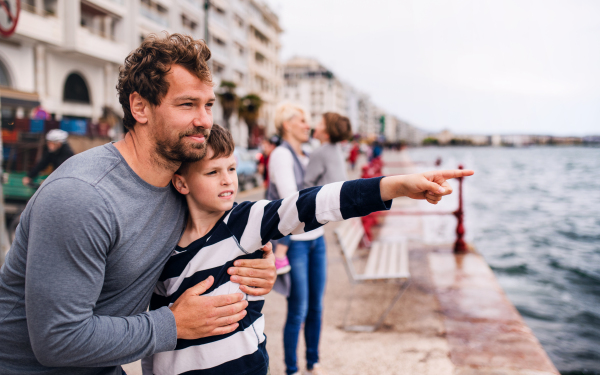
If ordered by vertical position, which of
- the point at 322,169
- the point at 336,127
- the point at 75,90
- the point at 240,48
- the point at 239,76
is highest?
the point at 240,48

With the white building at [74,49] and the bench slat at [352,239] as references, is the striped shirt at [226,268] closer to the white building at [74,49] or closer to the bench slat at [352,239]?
the bench slat at [352,239]

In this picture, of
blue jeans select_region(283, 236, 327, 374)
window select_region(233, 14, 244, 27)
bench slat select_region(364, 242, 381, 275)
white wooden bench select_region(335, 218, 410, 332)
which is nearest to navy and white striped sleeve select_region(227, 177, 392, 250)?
blue jeans select_region(283, 236, 327, 374)

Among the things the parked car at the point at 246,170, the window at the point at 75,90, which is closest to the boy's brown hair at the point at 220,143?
the parked car at the point at 246,170

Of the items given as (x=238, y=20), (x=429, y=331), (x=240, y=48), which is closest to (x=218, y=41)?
(x=240, y=48)

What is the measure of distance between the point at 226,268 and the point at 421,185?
0.78 meters

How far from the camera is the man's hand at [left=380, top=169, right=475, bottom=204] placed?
1.32 meters

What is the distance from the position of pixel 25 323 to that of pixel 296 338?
2176 millimetres

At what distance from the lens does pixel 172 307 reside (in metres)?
1.52

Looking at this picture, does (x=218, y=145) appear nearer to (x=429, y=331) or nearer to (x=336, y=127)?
(x=336, y=127)

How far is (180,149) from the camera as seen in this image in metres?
1.50

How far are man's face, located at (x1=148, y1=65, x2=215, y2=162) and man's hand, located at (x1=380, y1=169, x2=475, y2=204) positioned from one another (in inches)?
25.8

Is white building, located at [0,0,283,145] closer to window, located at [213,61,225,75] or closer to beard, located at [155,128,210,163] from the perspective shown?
window, located at [213,61,225,75]

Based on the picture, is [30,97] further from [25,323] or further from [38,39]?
[25,323]

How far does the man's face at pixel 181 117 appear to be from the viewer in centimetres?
145
